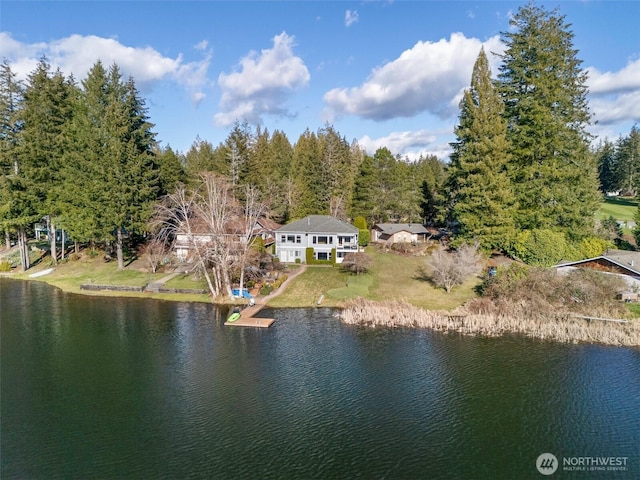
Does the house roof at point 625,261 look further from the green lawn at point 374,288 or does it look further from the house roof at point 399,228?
the house roof at point 399,228

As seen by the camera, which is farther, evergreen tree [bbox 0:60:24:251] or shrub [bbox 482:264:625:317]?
evergreen tree [bbox 0:60:24:251]

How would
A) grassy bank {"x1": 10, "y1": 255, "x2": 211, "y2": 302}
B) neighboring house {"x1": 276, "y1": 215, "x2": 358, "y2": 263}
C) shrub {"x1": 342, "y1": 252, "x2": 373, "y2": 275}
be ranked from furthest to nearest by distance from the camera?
1. neighboring house {"x1": 276, "y1": 215, "x2": 358, "y2": 263}
2. shrub {"x1": 342, "y1": 252, "x2": 373, "y2": 275}
3. grassy bank {"x1": 10, "y1": 255, "x2": 211, "y2": 302}

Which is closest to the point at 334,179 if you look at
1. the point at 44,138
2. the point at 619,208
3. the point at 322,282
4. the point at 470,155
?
the point at 470,155

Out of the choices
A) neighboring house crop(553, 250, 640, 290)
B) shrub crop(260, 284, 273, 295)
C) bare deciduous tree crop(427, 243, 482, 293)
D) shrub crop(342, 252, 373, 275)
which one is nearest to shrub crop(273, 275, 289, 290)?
shrub crop(260, 284, 273, 295)

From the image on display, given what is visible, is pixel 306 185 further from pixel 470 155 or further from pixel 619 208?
pixel 619 208

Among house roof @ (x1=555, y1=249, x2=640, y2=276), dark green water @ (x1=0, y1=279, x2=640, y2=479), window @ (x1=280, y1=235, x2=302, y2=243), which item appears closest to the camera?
dark green water @ (x1=0, y1=279, x2=640, y2=479)

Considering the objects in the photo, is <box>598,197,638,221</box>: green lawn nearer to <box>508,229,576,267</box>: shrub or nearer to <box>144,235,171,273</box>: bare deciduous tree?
<box>508,229,576,267</box>: shrub
